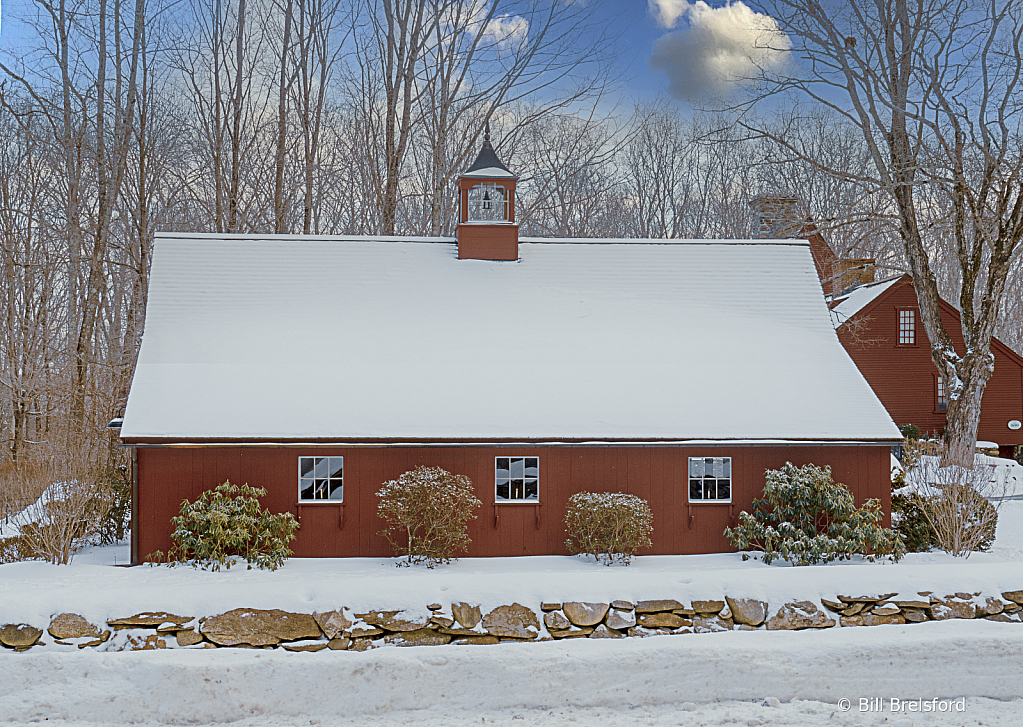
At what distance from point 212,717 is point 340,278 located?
1041cm

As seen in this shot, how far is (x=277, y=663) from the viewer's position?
7.18 meters

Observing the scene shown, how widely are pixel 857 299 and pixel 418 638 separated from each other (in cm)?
2852

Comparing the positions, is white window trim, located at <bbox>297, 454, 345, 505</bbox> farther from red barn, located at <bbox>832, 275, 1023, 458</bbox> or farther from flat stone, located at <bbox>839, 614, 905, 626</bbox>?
red barn, located at <bbox>832, 275, 1023, 458</bbox>

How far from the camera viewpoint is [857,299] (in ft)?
103

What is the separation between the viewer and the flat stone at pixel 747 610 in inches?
318

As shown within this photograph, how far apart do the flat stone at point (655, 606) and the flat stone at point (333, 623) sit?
9.70 feet

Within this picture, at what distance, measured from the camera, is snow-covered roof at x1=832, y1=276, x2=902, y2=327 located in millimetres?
29253

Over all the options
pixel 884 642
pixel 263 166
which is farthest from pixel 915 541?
→ pixel 263 166

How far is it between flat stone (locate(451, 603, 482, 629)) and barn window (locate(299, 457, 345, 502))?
546 cm

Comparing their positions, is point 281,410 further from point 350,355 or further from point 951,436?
point 951,436

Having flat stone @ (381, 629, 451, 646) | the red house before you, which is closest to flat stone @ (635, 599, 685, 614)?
flat stone @ (381, 629, 451, 646)

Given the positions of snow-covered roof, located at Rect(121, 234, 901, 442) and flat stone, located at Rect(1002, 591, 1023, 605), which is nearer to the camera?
flat stone, located at Rect(1002, 591, 1023, 605)

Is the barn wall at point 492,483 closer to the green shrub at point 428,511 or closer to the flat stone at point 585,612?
the green shrub at point 428,511

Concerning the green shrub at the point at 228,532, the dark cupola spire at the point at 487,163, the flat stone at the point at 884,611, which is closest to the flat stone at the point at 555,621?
the flat stone at the point at 884,611
